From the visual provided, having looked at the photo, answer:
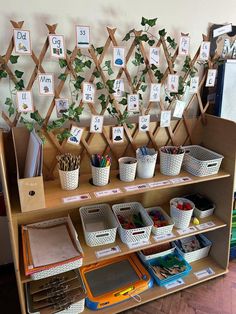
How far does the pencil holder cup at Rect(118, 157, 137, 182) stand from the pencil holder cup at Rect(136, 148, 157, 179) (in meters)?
0.04

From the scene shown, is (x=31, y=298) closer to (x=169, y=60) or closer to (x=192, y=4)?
(x=169, y=60)

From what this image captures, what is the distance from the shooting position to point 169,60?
1.41 metres

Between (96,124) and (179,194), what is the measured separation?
2.65 ft

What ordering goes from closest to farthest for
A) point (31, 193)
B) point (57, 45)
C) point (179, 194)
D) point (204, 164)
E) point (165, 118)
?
1. point (31, 193)
2. point (57, 45)
3. point (204, 164)
4. point (165, 118)
5. point (179, 194)

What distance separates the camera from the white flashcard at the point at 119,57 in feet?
4.24

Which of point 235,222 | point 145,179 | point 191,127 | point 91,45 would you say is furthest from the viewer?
point 235,222

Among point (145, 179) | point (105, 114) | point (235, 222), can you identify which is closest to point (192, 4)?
point (105, 114)

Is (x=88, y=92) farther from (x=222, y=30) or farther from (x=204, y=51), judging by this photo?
(x=222, y=30)

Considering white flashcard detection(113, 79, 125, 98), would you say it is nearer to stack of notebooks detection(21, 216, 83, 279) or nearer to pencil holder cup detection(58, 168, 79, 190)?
pencil holder cup detection(58, 168, 79, 190)

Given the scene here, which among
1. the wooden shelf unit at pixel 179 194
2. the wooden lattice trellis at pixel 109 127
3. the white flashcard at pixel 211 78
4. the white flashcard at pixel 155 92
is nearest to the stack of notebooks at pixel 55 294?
the wooden shelf unit at pixel 179 194

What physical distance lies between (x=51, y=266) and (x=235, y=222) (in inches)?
47.8

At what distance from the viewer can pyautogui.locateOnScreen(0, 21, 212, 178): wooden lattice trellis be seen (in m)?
1.22

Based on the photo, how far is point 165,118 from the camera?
1.50 m

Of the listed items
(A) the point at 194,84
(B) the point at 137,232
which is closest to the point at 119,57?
(A) the point at 194,84
